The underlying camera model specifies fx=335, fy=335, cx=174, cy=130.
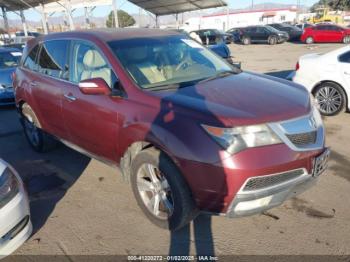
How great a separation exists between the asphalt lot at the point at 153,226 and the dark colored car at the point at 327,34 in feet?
83.8

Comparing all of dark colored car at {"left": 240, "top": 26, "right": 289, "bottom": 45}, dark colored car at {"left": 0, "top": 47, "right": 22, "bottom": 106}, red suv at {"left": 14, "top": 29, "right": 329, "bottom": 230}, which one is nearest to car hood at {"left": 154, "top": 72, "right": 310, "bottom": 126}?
red suv at {"left": 14, "top": 29, "right": 329, "bottom": 230}

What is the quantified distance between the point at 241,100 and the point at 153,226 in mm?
1484

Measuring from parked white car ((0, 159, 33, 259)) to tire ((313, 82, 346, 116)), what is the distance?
222 inches

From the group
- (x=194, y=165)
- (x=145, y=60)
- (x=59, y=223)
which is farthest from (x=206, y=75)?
(x=59, y=223)

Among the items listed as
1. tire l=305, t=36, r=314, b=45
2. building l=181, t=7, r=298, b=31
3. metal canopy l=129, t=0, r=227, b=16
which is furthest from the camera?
building l=181, t=7, r=298, b=31

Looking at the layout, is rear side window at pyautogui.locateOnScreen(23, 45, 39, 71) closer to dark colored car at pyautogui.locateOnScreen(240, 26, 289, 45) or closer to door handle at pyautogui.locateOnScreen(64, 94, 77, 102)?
door handle at pyautogui.locateOnScreen(64, 94, 77, 102)

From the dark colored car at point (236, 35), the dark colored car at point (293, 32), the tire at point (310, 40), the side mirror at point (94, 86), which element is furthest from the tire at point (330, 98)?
the dark colored car at point (236, 35)

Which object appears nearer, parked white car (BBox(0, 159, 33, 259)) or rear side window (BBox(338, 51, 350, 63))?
parked white car (BBox(0, 159, 33, 259))

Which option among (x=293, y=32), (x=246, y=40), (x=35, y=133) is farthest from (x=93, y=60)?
(x=293, y=32)

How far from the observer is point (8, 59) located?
9.60 meters

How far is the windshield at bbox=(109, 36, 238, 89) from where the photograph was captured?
3463mm

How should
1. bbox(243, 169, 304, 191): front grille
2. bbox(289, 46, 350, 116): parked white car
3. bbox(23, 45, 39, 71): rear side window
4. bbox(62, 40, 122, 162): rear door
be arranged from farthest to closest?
bbox(289, 46, 350, 116): parked white car → bbox(23, 45, 39, 71): rear side window → bbox(62, 40, 122, 162): rear door → bbox(243, 169, 304, 191): front grille

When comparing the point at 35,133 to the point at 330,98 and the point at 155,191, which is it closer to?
the point at 155,191

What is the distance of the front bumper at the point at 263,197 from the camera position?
8.71 feet
